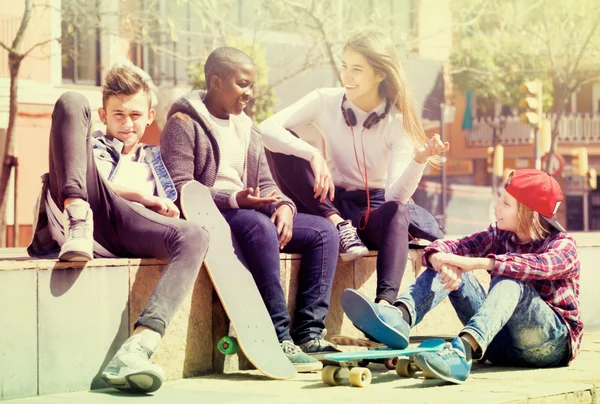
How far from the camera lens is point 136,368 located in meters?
4.75

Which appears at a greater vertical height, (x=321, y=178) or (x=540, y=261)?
(x=321, y=178)

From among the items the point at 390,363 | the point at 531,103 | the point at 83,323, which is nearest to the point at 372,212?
the point at 390,363

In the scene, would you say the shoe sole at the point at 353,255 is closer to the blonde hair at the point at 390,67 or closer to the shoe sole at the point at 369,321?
the blonde hair at the point at 390,67

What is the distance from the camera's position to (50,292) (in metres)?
5.03

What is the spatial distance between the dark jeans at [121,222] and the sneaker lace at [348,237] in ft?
4.61

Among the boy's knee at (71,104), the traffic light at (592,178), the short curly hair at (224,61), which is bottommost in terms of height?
the traffic light at (592,178)

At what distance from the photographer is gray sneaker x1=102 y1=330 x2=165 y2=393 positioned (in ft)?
15.5

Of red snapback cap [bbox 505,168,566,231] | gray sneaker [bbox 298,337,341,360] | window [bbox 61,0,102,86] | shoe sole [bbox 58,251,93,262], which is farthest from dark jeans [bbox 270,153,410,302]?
window [bbox 61,0,102,86]

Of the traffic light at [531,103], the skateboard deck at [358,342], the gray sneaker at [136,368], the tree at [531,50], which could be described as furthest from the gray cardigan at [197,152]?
the tree at [531,50]

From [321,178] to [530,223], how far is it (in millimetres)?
1330

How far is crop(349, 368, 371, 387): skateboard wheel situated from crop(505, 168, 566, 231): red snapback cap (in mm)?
1239

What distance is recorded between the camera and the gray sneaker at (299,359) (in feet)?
18.6

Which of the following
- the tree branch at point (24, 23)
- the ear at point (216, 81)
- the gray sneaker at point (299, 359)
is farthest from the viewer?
the tree branch at point (24, 23)

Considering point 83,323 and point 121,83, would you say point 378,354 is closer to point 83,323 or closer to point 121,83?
point 83,323
